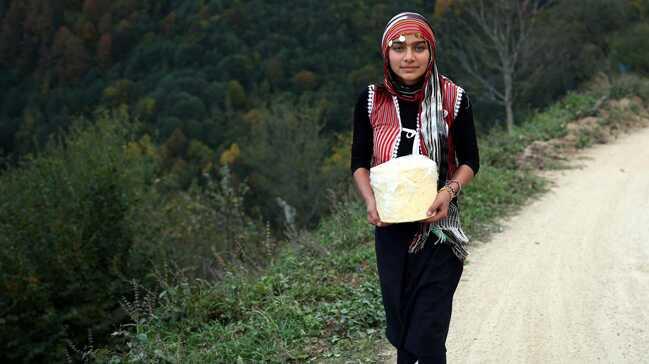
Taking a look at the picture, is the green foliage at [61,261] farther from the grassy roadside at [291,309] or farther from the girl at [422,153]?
the girl at [422,153]

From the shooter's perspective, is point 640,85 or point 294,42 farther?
point 294,42

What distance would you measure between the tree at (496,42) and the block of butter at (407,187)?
64.2ft

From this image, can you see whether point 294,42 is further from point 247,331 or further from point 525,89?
point 247,331

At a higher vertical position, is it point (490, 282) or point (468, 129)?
point (468, 129)

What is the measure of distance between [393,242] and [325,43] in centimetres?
4337

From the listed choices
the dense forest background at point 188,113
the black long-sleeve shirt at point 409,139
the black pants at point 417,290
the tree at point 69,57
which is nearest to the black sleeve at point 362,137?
the black long-sleeve shirt at point 409,139

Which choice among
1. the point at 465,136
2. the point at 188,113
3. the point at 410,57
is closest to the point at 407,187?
the point at 465,136

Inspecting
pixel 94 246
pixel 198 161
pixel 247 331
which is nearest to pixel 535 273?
pixel 247 331

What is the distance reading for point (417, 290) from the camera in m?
2.77

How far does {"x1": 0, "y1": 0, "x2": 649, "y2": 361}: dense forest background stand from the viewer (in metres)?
9.46

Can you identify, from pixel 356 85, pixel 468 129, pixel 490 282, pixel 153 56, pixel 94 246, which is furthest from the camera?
pixel 153 56

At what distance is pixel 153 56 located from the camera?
179ft

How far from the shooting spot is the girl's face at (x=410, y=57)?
271cm

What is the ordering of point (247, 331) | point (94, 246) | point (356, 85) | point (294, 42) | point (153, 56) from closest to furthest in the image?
point (247, 331) → point (94, 246) → point (356, 85) → point (294, 42) → point (153, 56)
